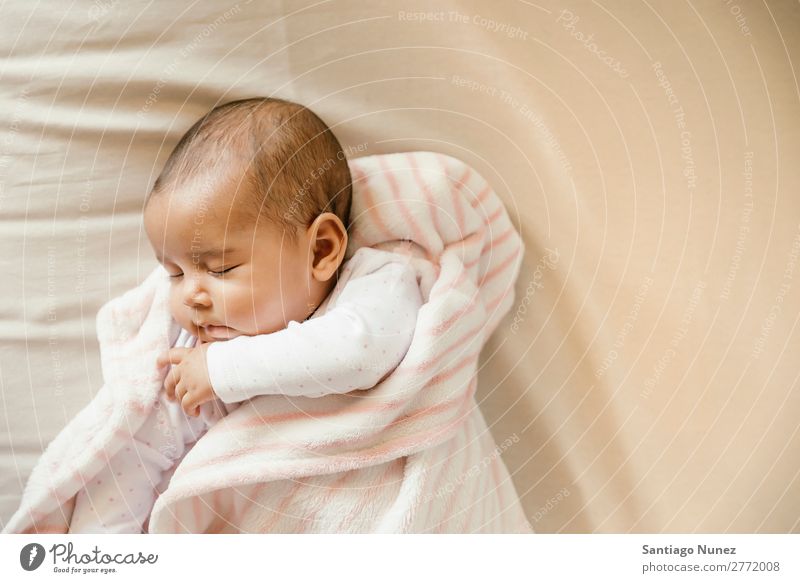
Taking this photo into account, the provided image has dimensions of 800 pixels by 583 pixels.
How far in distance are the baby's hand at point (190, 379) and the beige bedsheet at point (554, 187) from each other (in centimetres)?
8

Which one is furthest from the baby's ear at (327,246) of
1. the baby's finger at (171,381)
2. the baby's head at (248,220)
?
the baby's finger at (171,381)

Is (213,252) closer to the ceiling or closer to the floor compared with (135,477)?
closer to the ceiling

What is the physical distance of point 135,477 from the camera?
1.62 ft

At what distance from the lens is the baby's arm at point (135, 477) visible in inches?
19.3

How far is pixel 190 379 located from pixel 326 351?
93 millimetres

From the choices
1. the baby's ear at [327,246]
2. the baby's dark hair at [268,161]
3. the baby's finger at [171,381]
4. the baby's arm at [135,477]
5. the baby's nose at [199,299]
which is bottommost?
the baby's arm at [135,477]

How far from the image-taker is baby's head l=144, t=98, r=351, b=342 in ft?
1.49

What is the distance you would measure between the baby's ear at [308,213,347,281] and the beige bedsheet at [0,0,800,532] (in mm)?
85

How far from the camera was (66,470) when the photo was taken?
1.61ft

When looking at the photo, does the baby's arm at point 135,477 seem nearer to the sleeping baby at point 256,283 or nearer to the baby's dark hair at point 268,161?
the sleeping baby at point 256,283

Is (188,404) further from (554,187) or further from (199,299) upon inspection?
(554,187)

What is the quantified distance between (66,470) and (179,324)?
0.39 ft

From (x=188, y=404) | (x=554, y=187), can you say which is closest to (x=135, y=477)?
(x=188, y=404)
